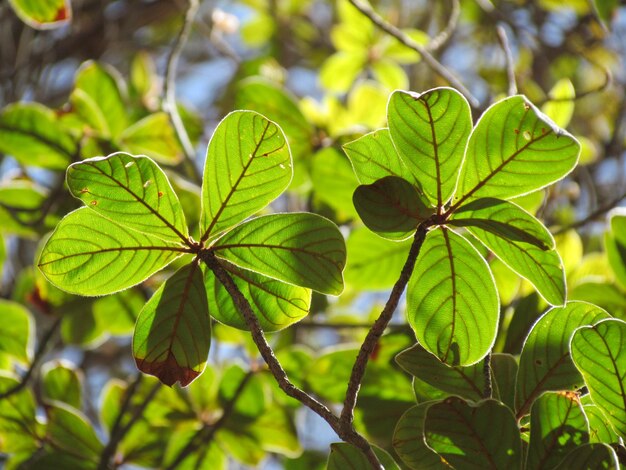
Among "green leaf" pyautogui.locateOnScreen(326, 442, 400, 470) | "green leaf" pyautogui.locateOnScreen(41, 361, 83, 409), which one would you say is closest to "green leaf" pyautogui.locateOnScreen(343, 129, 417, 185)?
"green leaf" pyautogui.locateOnScreen(326, 442, 400, 470)

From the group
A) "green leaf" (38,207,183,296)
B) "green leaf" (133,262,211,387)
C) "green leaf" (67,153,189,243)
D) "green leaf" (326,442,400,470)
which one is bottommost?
"green leaf" (326,442,400,470)

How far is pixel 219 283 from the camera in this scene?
2.41 feet

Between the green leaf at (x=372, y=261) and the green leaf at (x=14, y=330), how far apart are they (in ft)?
1.74

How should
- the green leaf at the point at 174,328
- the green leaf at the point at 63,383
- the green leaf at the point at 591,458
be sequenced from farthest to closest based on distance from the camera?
the green leaf at the point at 63,383 < the green leaf at the point at 174,328 < the green leaf at the point at 591,458

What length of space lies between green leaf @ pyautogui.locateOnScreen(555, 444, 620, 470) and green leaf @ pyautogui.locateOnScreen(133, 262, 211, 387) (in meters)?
0.34

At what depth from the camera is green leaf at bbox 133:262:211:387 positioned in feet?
2.26

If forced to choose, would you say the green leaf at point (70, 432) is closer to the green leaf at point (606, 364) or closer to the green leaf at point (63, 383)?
the green leaf at point (63, 383)

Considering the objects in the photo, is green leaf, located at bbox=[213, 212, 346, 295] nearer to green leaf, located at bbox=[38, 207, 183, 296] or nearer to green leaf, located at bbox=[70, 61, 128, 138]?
green leaf, located at bbox=[38, 207, 183, 296]

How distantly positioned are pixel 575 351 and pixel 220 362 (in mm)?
1023

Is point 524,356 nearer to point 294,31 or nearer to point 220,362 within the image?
point 220,362

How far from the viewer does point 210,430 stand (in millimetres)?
1172

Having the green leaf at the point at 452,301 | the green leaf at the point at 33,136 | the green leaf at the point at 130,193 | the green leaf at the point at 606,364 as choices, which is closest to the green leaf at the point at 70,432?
the green leaf at the point at 33,136

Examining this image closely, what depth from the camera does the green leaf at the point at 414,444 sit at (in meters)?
0.69

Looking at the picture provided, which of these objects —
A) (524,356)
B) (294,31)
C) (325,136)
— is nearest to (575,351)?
(524,356)
